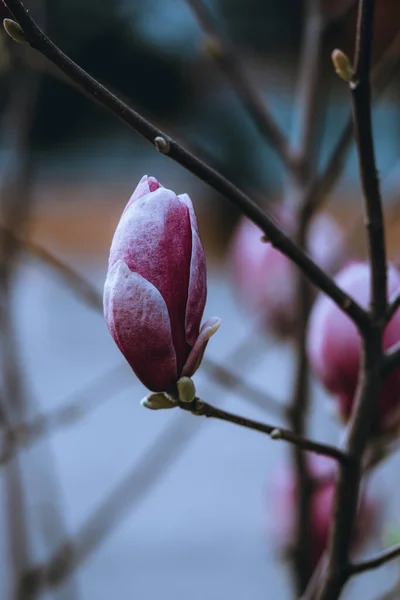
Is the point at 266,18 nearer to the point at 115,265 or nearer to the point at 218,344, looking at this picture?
the point at 218,344

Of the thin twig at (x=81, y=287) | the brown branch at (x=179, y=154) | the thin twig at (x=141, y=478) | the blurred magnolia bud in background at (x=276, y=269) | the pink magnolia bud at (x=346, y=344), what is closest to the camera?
the brown branch at (x=179, y=154)

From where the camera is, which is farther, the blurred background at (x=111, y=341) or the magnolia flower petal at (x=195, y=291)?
the blurred background at (x=111, y=341)

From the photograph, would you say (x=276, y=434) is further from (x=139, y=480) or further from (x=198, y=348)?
(x=139, y=480)

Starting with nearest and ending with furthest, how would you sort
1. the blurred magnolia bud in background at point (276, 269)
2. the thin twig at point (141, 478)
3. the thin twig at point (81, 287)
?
the thin twig at point (81, 287)
the blurred magnolia bud in background at point (276, 269)
the thin twig at point (141, 478)

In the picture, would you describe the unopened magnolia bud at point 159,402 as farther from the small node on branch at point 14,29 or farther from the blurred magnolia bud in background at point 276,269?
the blurred magnolia bud in background at point 276,269

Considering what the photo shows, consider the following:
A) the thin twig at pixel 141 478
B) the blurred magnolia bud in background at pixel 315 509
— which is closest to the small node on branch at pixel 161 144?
the blurred magnolia bud in background at pixel 315 509
